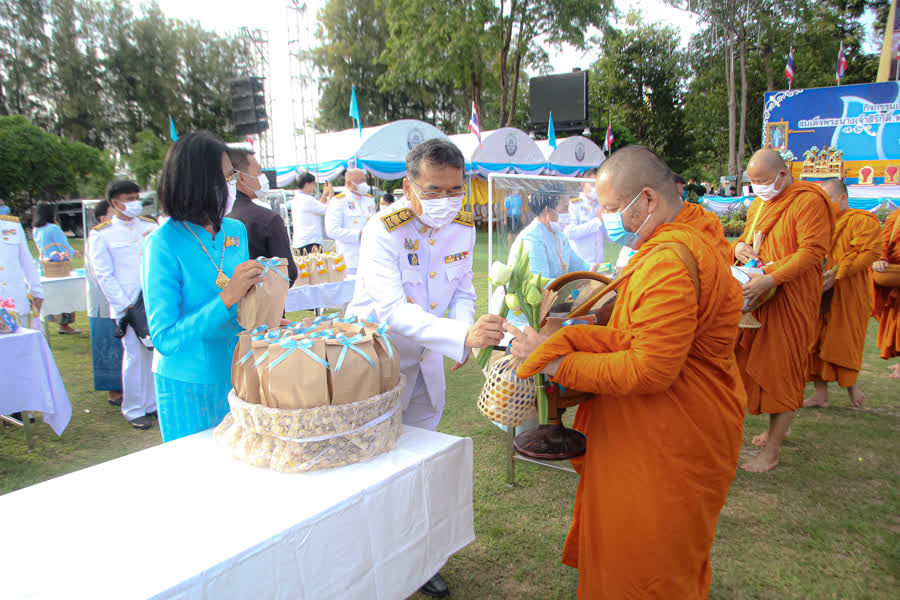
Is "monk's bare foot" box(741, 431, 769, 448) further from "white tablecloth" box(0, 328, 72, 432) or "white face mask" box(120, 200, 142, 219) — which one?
"white face mask" box(120, 200, 142, 219)

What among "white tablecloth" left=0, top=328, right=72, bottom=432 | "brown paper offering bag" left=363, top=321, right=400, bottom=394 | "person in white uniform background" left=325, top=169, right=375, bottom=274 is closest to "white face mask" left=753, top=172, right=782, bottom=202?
"brown paper offering bag" left=363, top=321, right=400, bottom=394

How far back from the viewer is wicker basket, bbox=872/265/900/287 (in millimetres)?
5215

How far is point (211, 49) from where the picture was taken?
136ft

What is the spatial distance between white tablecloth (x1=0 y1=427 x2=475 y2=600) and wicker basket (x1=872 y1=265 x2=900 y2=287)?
5.46m

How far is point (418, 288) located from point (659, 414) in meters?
1.17

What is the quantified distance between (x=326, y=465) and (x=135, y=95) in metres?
44.5

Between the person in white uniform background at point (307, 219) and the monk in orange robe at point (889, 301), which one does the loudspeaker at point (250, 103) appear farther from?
the monk in orange robe at point (889, 301)

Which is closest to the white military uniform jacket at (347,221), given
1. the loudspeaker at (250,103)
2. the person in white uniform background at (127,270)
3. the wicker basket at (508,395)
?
the person in white uniform background at (127,270)

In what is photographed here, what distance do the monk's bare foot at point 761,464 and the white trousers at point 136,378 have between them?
4.80m

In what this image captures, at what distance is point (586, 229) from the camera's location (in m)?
5.29

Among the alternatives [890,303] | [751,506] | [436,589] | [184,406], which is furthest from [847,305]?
[184,406]

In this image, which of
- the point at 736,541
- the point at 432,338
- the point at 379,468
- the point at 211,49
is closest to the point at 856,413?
the point at 736,541

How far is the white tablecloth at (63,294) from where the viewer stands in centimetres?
643

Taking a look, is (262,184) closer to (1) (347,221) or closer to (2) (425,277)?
(1) (347,221)
